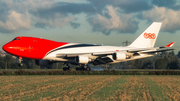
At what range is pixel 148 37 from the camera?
59.6 meters

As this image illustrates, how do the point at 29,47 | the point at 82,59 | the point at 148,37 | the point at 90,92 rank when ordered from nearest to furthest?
the point at 90,92 < the point at 29,47 < the point at 82,59 < the point at 148,37

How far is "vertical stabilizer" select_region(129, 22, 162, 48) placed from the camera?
5912cm

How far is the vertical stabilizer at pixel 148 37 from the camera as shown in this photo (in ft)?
194

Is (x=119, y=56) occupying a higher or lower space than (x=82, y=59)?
higher

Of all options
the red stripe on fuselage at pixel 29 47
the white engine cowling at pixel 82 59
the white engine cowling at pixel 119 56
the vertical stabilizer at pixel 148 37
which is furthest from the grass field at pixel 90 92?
the vertical stabilizer at pixel 148 37

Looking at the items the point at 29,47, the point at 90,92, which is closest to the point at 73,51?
the point at 29,47

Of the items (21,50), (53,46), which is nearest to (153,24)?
(53,46)

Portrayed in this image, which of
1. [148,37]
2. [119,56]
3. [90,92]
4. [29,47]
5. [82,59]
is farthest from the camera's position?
[148,37]

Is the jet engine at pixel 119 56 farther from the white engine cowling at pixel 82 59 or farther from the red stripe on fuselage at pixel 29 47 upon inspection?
the red stripe on fuselage at pixel 29 47

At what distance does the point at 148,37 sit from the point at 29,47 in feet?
97.9

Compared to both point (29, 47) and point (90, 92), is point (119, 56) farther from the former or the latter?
point (90, 92)

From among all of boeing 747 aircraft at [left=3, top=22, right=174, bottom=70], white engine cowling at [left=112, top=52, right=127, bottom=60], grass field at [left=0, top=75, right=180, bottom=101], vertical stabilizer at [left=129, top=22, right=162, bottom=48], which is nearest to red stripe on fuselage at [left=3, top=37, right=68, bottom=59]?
boeing 747 aircraft at [left=3, top=22, right=174, bottom=70]

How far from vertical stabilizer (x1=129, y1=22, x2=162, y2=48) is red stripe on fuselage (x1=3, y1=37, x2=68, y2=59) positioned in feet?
73.5

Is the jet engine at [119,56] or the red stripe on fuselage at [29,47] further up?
the red stripe on fuselage at [29,47]
